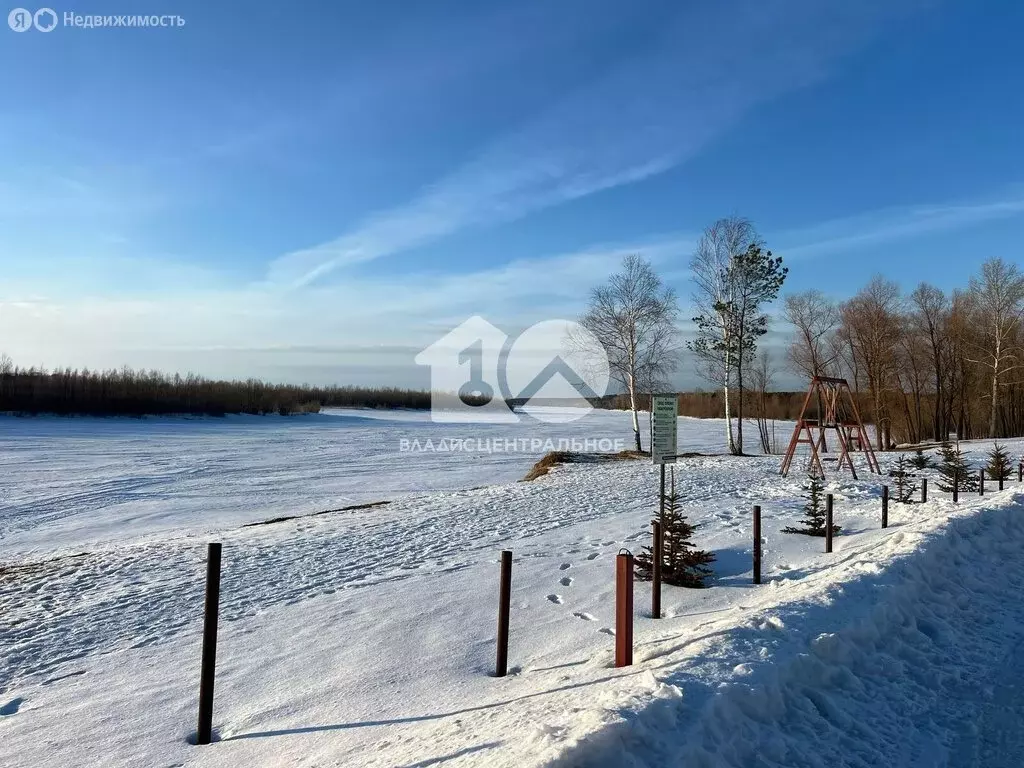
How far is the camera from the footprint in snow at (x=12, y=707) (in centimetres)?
475

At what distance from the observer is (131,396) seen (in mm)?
56000

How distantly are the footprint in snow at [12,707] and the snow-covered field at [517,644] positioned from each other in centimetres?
4

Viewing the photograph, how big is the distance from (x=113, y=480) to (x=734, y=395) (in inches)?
947

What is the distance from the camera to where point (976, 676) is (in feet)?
15.0

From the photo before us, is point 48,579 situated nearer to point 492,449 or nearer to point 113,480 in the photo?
point 113,480

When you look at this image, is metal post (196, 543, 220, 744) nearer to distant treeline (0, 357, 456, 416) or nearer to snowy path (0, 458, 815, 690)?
snowy path (0, 458, 815, 690)

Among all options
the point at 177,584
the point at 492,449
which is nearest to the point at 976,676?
the point at 177,584

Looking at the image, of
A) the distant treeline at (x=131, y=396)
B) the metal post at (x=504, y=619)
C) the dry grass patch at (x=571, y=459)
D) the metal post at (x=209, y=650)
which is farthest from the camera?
the distant treeline at (x=131, y=396)

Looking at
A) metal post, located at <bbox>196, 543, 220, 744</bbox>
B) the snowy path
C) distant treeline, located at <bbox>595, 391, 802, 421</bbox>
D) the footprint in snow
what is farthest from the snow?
distant treeline, located at <bbox>595, 391, 802, 421</bbox>

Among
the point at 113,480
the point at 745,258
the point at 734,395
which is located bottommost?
the point at 113,480

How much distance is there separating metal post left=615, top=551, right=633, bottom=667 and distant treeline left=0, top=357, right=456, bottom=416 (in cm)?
5699

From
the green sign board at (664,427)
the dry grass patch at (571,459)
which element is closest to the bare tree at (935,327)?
the dry grass patch at (571,459)

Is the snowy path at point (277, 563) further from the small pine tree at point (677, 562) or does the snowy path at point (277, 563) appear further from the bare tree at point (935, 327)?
the bare tree at point (935, 327)

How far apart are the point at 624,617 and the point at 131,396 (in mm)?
60836
